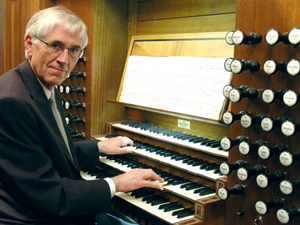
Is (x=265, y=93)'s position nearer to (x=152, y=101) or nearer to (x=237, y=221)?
(x=237, y=221)

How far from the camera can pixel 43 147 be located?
1751 mm

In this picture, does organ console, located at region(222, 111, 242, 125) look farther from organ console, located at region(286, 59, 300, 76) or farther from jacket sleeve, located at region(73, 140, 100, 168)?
jacket sleeve, located at region(73, 140, 100, 168)

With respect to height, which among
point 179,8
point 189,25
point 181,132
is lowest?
point 181,132

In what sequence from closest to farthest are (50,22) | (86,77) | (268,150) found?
(268,150) < (50,22) < (86,77)

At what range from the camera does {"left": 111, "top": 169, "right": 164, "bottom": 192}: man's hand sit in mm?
1942

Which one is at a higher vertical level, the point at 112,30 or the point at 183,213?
the point at 112,30

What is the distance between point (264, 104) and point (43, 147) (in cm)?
111

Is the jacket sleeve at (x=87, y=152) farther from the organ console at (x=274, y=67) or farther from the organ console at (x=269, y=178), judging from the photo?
the organ console at (x=274, y=67)

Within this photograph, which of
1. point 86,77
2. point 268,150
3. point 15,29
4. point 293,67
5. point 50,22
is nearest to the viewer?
point 293,67

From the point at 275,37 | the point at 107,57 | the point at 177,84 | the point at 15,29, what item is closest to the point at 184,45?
the point at 177,84

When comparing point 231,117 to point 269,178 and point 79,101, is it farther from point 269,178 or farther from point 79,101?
point 79,101

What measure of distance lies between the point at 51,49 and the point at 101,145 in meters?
0.92

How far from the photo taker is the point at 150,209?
82.4 inches

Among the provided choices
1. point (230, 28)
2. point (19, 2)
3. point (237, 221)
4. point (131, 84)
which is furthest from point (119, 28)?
point (237, 221)
